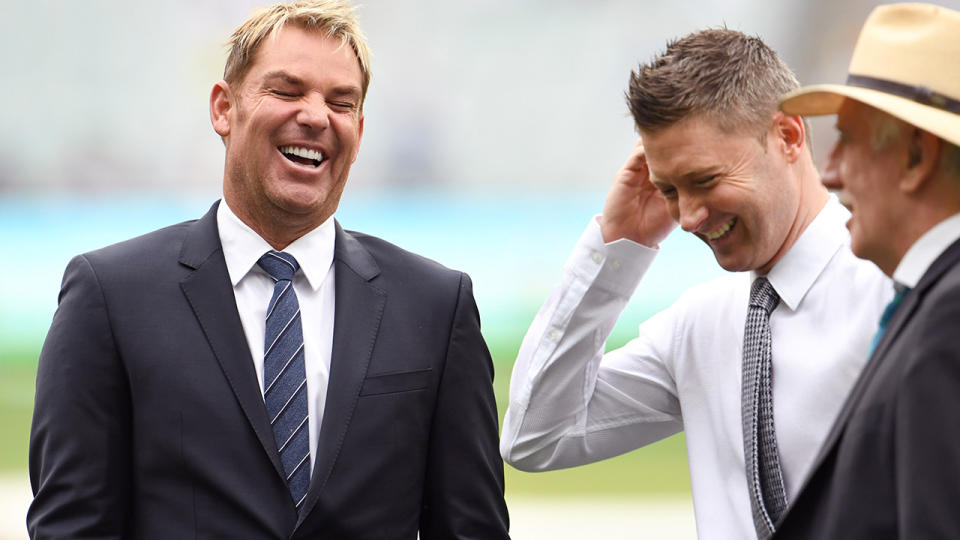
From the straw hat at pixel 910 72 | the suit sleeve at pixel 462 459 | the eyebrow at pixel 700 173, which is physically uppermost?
the straw hat at pixel 910 72

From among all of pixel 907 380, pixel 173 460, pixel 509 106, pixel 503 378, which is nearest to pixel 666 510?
pixel 503 378

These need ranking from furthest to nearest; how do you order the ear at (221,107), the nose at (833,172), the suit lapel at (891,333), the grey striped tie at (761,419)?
the ear at (221,107) → the grey striped tie at (761,419) → the nose at (833,172) → the suit lapel at (891,333)

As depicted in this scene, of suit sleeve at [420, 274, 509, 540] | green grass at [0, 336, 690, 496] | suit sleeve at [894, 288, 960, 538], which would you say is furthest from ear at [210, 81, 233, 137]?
green grass at [0, 336, 690, 496]

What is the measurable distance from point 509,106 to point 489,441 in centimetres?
1053

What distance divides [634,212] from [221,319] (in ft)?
2.54

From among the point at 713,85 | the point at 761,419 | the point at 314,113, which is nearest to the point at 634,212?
the point at 713,85

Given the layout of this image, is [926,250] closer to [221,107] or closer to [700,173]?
[700,173]

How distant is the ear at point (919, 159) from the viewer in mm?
1440

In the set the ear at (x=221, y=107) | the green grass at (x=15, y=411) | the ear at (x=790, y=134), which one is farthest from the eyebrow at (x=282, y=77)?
the green grass at (x=15, y=411)

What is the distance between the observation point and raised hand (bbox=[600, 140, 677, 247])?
227cm

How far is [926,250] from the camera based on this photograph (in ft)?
4.73

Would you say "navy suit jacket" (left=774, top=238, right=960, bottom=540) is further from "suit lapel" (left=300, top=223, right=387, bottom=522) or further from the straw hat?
"suit lapel" (left=300, top=223, right=387, bottom=522)

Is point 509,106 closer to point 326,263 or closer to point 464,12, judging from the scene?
point 464,12

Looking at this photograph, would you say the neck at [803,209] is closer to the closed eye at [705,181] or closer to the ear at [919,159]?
the closed eye at [705,181]
